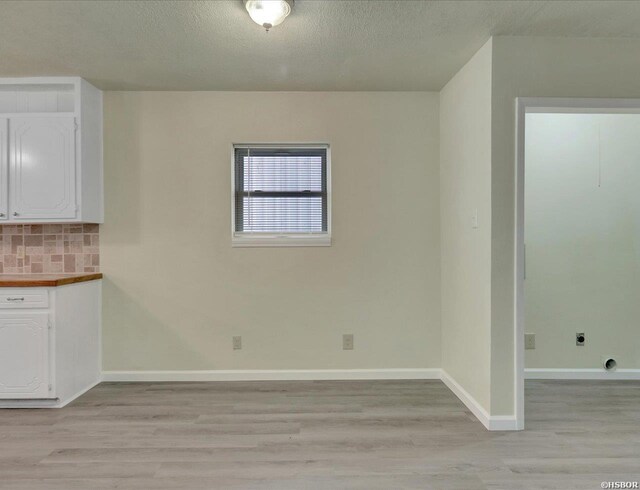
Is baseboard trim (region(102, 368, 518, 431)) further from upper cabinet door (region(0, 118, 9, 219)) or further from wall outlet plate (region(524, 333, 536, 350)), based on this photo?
upper cabinet door (region(0, 118, 9, 219))

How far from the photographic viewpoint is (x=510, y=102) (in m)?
2.31

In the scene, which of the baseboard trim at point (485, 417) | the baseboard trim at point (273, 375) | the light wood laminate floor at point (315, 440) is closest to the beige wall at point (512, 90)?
the baseboard trim at point (485, 417)

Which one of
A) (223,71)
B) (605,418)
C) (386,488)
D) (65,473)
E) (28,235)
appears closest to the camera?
(386,488)

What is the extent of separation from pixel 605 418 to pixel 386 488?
1697 mm

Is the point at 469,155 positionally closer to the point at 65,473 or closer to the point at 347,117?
the point at 347,117

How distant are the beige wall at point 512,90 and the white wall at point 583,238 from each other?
84 cm

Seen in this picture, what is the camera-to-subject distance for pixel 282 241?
321cm

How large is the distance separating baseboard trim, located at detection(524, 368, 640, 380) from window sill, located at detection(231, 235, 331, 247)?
2028mm

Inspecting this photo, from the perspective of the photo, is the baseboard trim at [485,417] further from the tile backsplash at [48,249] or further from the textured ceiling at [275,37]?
the tile backsplash at [48,249]

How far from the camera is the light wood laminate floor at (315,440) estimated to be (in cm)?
186

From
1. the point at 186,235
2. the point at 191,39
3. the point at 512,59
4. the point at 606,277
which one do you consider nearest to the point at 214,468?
the point at 186,235

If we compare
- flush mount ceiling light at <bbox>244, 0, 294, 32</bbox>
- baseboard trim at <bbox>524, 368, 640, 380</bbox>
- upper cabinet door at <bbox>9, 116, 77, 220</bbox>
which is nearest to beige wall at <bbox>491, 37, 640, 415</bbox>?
baseboard trim at <bbox>524, 368, 640, 380</bbox>

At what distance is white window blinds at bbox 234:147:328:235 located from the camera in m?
3.27

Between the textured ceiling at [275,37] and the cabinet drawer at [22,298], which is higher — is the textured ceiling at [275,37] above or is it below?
above
